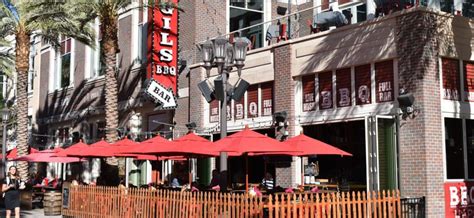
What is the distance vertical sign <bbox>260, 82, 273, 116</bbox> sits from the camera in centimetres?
2038

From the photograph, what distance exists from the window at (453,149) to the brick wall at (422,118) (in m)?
0.49

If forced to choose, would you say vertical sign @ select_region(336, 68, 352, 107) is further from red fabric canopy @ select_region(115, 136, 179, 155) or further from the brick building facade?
red fabric canopy @ select_region(115, 136, 179, 155)

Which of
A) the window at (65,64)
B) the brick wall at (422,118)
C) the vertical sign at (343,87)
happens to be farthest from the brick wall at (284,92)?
the window at (65,64)

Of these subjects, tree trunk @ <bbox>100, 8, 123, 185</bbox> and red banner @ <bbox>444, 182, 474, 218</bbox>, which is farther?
tree trunk @ <bbox>100, 8, 123, 185</bbox>

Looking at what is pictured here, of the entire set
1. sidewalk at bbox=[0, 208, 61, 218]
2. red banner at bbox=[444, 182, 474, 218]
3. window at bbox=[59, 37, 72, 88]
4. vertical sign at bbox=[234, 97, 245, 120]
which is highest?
window at bbox=[59, 37, 72, 88]

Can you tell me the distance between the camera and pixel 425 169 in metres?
15.2

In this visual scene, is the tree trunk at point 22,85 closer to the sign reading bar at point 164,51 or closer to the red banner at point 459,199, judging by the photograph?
the sign reading bar at point 164,51

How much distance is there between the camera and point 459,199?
1592 cm

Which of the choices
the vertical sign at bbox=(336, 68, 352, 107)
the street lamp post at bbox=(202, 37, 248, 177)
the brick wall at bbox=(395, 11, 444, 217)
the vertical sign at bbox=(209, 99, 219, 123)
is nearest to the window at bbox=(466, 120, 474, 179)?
the brick wall at bbox=(395, 11, 444, 217)

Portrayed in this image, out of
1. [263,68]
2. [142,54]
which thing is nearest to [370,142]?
[263,68]

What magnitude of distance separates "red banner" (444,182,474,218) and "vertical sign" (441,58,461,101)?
231 cm

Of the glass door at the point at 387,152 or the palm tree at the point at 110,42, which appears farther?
the palm tree at the point at 110,42

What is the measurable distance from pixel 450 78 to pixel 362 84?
2367 mm

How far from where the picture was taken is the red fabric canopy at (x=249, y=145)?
13.3 m
